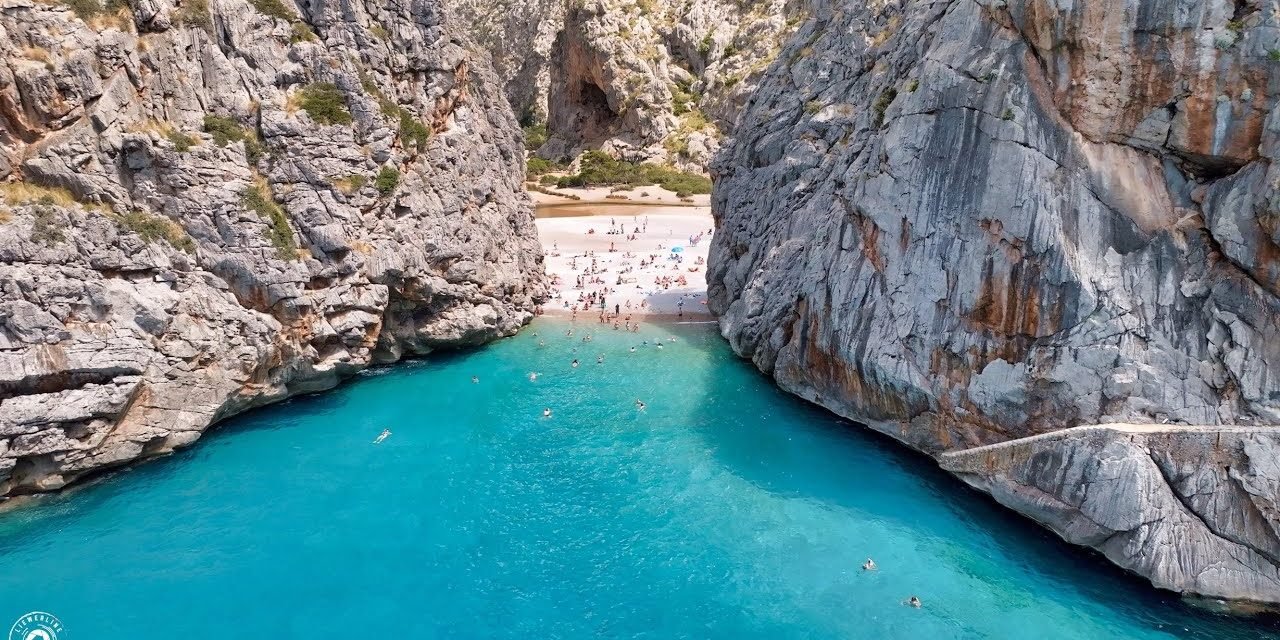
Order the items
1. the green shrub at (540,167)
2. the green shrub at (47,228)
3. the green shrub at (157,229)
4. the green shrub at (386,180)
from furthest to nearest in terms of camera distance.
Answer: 1. the green shrub at (540,167)
2. the green shrub at (386,180)
3. the green shrub at (157,229)
4. the green shrub at (47,228)

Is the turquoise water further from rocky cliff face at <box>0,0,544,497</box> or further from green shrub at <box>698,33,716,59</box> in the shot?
green shrub at <box>698,33,716,59</box>

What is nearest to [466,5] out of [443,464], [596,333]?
[596,333]

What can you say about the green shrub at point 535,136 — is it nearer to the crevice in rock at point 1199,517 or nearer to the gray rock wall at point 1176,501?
the gray rock wall at point 1176,501

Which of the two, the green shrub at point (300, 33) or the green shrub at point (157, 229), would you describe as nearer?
the green shrub at point (157, 229)

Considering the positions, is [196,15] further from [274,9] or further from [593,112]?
[593,112]

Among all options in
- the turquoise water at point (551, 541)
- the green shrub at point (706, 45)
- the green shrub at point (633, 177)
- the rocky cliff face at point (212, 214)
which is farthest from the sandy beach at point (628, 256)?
the green shrub at point (706, 45)

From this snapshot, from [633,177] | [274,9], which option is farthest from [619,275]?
[633,177]

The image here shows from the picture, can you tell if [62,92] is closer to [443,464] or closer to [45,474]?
[45,474]
